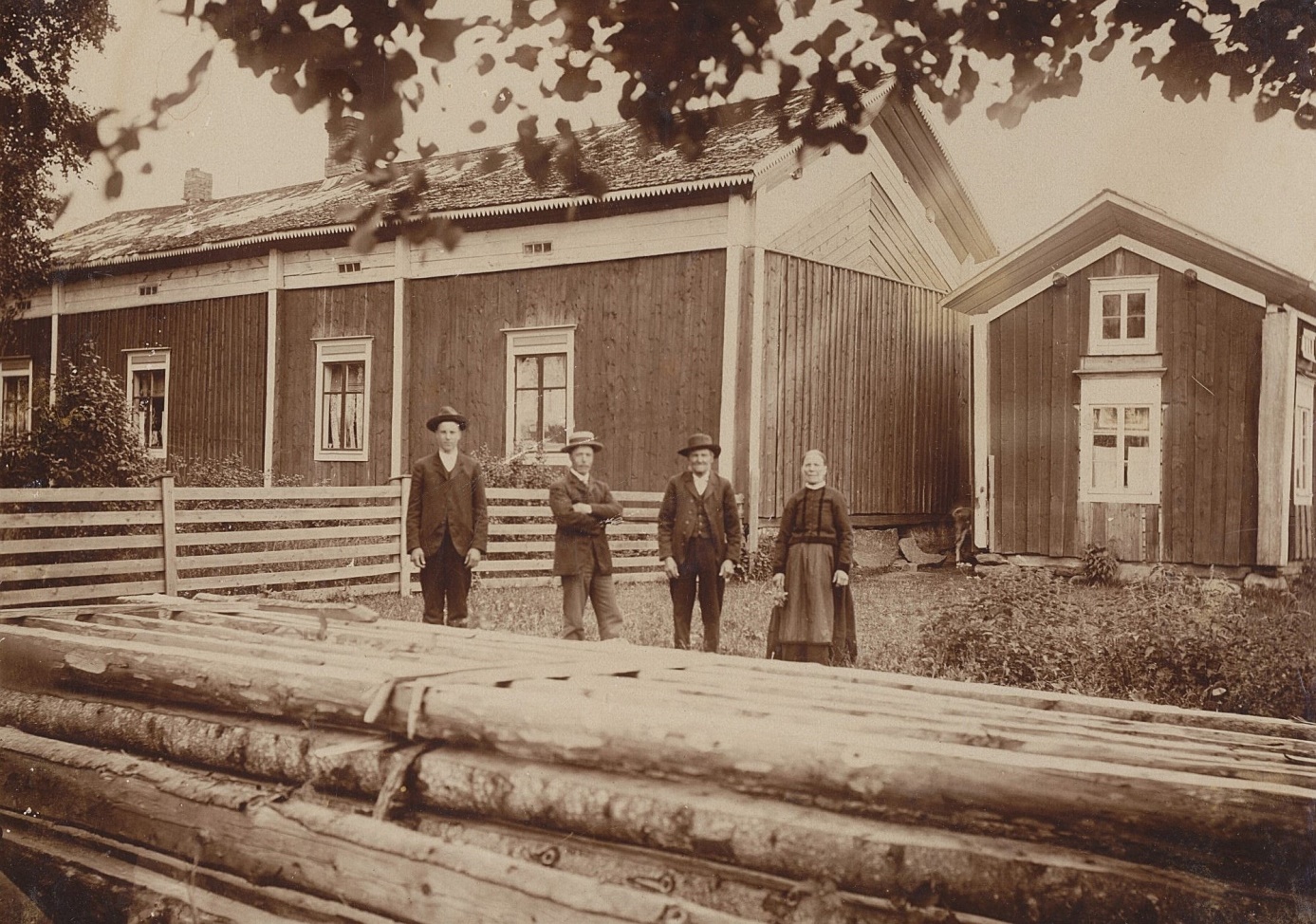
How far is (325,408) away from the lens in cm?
1003

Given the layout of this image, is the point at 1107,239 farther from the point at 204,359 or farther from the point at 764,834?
the point at 204,359

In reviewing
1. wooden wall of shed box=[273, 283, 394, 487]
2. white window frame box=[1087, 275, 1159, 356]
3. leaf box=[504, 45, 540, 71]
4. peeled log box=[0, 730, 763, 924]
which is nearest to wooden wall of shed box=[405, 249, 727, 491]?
wooden wall of shed box=[273, 283, 394, 487]

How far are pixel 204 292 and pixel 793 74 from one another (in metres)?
7.42

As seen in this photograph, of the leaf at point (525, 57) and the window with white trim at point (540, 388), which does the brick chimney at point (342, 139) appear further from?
the window with white trim at point (540, 388)

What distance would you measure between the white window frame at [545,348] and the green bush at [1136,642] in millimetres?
5408

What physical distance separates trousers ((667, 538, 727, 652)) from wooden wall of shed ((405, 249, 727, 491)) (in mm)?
3498

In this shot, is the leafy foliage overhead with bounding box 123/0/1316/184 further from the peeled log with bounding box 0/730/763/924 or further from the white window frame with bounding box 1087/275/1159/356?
the white window frame with bounding box 1087/275/1159/356

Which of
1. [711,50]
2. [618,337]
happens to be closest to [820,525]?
[711,50]

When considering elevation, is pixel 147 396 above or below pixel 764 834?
above

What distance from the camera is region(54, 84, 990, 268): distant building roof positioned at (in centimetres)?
570

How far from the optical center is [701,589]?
650 centimetres

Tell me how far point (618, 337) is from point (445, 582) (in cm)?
421

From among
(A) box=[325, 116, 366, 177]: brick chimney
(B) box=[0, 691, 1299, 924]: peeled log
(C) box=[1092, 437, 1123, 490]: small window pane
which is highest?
(A) box=[325, 116, 366, 177]: brick chimney

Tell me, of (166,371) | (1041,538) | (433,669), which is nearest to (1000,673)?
(1041,538)
